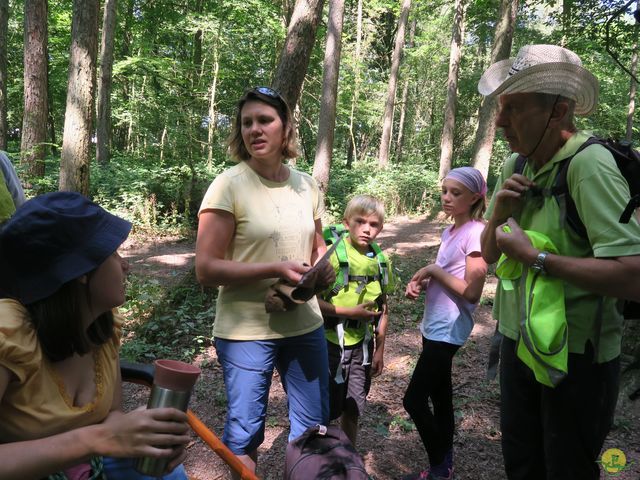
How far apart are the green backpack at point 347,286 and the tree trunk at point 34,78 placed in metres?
8.77

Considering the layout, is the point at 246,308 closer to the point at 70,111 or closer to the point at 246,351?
the point at 246,351

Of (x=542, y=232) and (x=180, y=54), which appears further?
(x=180, y=54)

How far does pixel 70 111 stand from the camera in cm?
655

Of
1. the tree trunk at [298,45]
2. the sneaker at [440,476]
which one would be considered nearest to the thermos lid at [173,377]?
the sneaker at [440,476]

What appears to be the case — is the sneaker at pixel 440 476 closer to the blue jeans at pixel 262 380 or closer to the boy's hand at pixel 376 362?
the boy's hand at pixel 376 362

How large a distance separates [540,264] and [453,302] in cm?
103

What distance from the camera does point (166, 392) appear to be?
1.17 m

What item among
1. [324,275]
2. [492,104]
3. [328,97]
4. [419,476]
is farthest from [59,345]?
[492,104]

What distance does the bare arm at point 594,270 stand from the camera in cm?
143

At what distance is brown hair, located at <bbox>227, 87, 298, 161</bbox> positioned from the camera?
2.20 m

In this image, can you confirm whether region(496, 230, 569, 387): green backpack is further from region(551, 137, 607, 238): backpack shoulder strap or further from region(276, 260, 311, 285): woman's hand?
region(276, 260, 311, 285): woman's hand

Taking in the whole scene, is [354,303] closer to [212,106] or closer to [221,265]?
[221,265]

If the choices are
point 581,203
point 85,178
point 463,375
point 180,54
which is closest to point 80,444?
point 581,203

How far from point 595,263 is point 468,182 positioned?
3.81 ft
